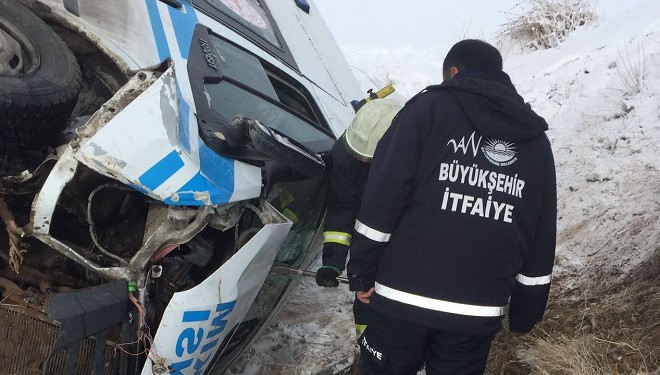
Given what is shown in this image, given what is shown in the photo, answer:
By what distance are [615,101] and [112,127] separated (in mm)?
3454

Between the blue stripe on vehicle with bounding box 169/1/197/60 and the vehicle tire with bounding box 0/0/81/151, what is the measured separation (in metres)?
0.54

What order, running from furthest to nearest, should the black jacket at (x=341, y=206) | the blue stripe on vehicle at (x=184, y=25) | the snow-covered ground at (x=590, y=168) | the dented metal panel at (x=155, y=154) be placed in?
1. the snow-covered ground at (x=590, y=168)
2. the blue stripe on vehicle at (x=184, y=25)
3. the black jacket at (x=341, y=206)
4. the dented metal panel at (x=155, y=154)

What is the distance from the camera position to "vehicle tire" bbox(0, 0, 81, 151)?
2.33 metres

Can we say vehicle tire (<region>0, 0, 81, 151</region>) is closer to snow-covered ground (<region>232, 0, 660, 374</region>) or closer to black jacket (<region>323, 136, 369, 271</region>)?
black jacket (<region>323, 136, 369, 271</region>)

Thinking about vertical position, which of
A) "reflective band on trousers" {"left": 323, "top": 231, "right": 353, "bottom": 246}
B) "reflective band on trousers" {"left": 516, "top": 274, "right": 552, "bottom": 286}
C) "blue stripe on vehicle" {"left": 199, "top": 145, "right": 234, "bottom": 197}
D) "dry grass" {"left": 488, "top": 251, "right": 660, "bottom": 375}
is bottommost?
"dry grass" {"left": 488, "top": 251, "right": 660, "bottom": 375}

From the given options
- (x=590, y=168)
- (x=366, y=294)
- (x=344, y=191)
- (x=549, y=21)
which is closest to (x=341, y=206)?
(x=344, y=191)

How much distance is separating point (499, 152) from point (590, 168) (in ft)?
6.80

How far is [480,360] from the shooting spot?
2516 mm

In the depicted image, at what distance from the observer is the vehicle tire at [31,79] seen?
2330 mm

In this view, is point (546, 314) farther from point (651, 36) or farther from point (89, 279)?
point (651, 36)

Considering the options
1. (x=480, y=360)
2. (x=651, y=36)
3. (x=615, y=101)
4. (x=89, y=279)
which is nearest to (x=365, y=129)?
(x=480, y=360)

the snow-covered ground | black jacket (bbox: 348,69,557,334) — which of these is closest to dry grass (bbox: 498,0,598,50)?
the snow-covered ground

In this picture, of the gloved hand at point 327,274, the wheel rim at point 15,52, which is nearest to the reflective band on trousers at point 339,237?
the gloved hand at point 327,274

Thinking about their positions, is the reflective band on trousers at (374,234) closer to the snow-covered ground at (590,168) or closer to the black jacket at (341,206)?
the black jacket at (341,206)
